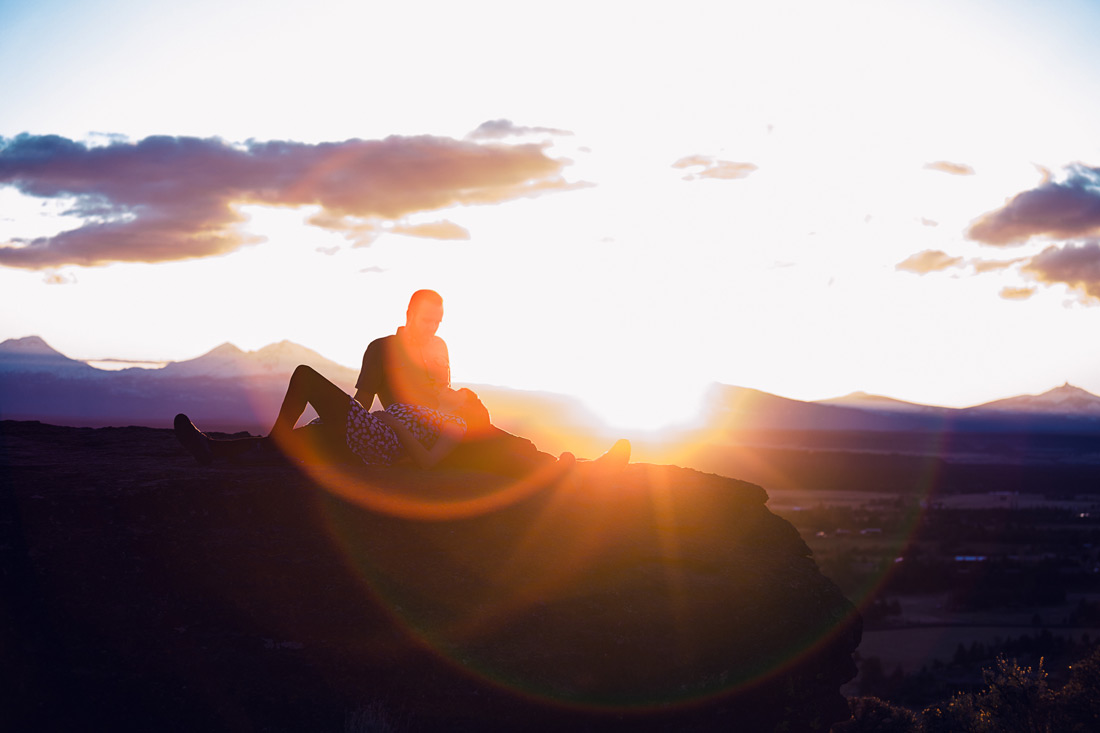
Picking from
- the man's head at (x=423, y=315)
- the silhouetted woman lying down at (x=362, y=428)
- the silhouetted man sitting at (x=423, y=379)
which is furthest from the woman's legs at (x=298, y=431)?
the man's head at (x=423, y=315)

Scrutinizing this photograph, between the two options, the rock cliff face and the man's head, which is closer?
the rock cliff face

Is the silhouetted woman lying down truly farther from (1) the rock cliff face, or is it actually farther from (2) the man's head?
(2) the man's head

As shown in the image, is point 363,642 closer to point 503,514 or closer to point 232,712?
point 232,712

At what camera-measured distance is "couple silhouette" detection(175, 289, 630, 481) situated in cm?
679

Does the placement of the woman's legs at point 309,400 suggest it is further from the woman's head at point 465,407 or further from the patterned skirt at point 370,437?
the woman's head at point 465,407

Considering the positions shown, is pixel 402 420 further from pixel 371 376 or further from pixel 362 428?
pixel 371 376

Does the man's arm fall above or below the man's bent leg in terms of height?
above

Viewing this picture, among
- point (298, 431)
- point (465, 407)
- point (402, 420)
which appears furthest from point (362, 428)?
point (465, 407)

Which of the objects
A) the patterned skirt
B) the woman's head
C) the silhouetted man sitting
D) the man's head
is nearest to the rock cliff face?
the patterned skirt

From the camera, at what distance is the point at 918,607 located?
134 ft

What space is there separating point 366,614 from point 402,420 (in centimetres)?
164

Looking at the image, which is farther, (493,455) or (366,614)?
(493,455)

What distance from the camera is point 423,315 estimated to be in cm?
690

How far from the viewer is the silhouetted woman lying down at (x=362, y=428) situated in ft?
22.0
